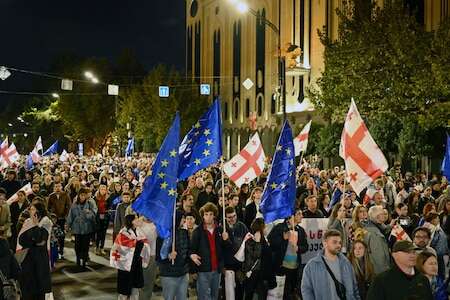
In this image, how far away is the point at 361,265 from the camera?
288 inches

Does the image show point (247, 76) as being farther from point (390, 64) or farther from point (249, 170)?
point (249, 170)

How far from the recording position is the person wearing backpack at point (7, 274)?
7121 mm

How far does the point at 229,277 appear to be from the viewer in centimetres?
905

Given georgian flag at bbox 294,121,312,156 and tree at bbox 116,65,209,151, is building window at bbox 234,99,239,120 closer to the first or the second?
tree at bbox 116,65,209,151

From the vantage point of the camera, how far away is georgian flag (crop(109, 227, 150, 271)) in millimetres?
8582

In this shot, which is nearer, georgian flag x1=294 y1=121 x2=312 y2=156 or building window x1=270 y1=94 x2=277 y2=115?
georgian flag x1=294 y1=121 x2=312 y2=156

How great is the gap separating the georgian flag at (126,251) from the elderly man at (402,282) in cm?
427

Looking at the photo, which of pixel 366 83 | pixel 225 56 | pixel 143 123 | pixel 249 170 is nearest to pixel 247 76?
pixel 225 56

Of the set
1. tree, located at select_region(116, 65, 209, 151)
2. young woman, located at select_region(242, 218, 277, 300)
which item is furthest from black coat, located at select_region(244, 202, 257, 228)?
tree, located at select_region(116, 65, 209, 151)

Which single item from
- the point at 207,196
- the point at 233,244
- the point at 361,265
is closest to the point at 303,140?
the point at 207,196

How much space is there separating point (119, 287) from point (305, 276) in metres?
3.45

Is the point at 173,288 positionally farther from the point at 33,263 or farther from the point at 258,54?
the point at 258,54

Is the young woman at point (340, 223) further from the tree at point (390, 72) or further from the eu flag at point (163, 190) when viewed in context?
the tree at point (390, 72)

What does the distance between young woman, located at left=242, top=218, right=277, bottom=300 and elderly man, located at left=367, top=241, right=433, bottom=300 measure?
11.9 ft
